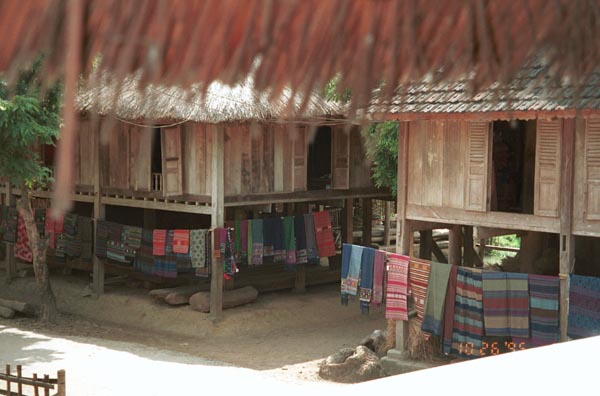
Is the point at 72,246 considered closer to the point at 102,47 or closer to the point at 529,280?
the point at 529,280

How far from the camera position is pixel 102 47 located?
184cm

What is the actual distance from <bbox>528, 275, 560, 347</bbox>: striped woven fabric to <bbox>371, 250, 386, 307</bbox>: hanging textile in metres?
2.68

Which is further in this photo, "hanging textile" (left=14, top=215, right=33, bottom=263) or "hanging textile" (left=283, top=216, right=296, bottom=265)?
"hanging textile" (left=14, top=215, right=33, bottom=263)

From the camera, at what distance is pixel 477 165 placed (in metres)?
11.4

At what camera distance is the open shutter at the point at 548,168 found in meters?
10.6

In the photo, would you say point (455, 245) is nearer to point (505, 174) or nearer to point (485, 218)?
point (505, 174)

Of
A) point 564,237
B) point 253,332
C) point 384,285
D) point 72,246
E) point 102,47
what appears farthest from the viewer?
point 72,246

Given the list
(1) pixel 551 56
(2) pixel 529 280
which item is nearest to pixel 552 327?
(2) pixel 529 280

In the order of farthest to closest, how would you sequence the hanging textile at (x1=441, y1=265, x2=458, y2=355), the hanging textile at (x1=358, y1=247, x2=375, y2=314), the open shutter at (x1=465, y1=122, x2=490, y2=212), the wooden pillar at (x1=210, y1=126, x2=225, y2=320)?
the wooden pillar at (x1=210, y1=126, x2=225, y2=320)
the hanging textile at (x1=358, y1=247, x2=375, y2=314)
the hanging textile at (x1=441, y1=265, x2=458, y2=355)
the open shutter at (x1=465, y1=122, x2=490, y2=212)

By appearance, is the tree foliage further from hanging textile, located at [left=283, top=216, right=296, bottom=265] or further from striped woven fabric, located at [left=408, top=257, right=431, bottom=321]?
striped woven fabric, located at [left=408, top=257, right=431, bottom=321]

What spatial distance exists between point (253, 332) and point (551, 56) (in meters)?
14.0

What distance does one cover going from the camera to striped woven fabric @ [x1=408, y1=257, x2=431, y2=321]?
39.7ft

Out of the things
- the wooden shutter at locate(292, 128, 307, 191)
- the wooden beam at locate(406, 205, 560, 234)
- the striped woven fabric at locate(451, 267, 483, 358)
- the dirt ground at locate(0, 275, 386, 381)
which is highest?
the wooden shutter at locate(292, 128, 307, 191)

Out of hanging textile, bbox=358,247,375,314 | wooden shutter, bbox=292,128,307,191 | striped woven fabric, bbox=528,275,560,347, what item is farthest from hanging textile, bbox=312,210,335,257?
striped woven fabric, bbox=528,275,560,347
